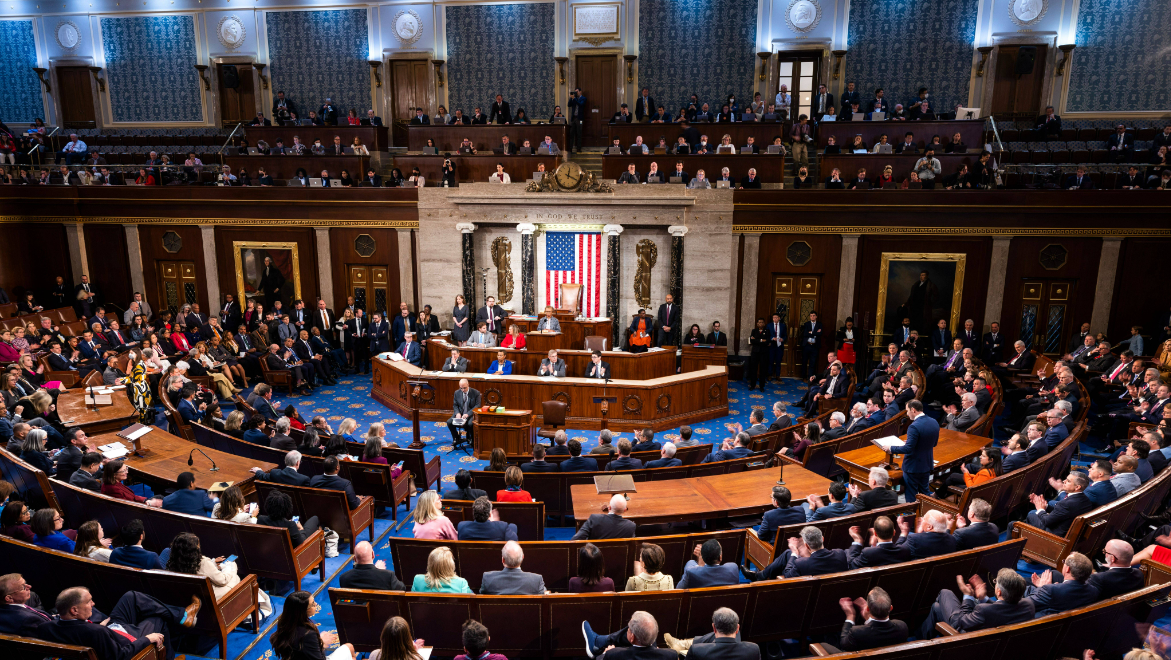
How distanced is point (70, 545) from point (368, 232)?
11122 mm

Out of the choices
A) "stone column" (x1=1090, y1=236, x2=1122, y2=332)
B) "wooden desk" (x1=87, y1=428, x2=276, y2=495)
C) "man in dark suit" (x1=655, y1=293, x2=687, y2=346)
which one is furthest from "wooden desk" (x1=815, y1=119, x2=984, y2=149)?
"wooden desk" (x1=87, y1=428, x2=276, y2=495)

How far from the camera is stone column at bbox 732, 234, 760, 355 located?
15.0 meters

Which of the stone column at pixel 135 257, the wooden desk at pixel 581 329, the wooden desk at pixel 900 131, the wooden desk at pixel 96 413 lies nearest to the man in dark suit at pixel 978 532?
the wooden desk at pixel 581 329

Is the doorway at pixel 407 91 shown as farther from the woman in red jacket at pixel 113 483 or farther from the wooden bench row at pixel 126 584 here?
the wooden bench row at pixel 126 584

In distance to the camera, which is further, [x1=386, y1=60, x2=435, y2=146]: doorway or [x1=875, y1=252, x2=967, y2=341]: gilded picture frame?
[x1=386, y1=60, x2=435, y2=146]: doorway

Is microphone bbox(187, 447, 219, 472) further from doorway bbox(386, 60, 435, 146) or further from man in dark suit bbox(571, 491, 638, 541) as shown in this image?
doorway bbox(386, 60, 435, 146)

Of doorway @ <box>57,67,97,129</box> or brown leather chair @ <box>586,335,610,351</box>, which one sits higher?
doorway @ <box>57,67,97,129</box>

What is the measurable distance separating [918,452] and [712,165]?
9.58 m

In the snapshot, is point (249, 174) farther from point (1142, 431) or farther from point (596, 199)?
point (1142, 431)

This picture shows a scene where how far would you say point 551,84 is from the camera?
765 inches

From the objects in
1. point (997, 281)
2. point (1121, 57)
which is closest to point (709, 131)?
point (997, 281)

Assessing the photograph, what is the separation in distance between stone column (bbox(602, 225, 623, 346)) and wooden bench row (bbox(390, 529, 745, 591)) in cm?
903

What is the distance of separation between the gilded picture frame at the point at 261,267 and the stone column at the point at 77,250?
373cm

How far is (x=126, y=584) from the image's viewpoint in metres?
5.13
